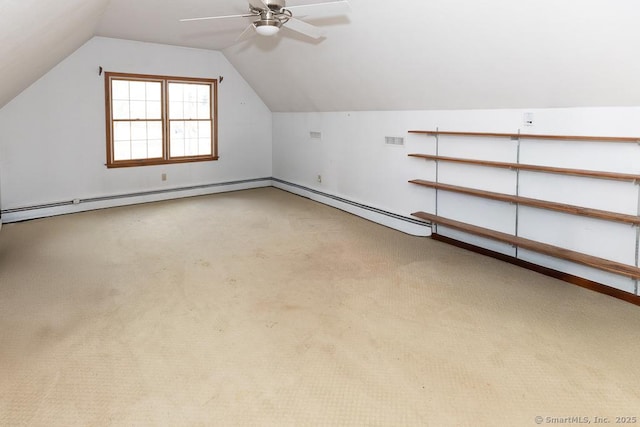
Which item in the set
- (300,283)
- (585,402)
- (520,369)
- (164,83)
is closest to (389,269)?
(300,283)

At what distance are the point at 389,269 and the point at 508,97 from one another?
188 centimetres

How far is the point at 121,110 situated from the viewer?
639 centimetres

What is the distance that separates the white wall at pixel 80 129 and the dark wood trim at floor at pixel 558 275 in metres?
4.68

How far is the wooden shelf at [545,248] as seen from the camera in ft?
10.4

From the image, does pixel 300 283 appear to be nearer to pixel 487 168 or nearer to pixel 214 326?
pixel 214 326

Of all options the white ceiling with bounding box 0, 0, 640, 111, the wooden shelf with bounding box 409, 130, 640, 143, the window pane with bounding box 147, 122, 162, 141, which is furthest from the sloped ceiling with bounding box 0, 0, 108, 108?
the wooden shelf with bounding box 409, 130, 640, 143

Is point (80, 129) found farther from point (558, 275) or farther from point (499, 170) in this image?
point (558, 275)

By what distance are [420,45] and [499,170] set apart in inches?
55.9

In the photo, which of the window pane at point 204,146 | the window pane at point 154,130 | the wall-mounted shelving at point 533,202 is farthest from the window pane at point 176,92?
the wall-mounted shelving at point 533,202

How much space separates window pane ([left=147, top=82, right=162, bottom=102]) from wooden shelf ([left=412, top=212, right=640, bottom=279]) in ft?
14.7

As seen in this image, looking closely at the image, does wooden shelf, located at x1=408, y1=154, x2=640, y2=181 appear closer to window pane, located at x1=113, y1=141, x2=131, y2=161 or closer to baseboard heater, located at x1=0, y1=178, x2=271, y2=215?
baseboard heater, located at x1=0, y1=178, x2=271, y2=215

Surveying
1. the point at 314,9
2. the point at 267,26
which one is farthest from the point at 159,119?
the point at 314,9

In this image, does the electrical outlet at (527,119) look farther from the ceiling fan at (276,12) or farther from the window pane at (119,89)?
the window pane at (119,89)

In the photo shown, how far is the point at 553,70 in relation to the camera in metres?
3.26
